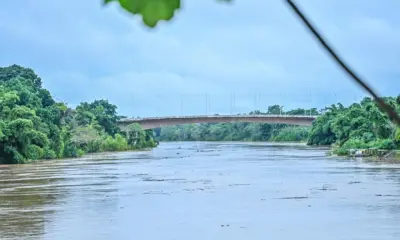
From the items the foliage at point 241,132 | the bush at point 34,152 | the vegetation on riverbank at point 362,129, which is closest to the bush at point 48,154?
the bush at point 34,152

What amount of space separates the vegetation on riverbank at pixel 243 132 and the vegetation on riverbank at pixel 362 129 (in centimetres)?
1706

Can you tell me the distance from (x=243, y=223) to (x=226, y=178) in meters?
11.3

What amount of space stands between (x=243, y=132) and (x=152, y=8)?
104 meters

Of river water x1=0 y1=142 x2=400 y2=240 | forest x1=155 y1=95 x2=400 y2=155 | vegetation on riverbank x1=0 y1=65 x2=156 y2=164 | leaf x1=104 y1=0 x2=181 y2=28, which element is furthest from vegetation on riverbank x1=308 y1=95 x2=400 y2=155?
leaf x1=104 y1=0 x2=181 y2=28

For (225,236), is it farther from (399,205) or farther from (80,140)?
(80,140)

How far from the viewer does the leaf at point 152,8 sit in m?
0.63

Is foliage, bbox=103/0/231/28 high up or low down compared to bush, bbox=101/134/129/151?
down

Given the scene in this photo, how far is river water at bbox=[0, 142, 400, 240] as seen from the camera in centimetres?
1222

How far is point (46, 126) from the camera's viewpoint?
41.4 metres

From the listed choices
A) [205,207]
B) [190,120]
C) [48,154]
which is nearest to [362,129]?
[48,154]

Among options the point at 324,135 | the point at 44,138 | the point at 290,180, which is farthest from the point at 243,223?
the point at 324,135

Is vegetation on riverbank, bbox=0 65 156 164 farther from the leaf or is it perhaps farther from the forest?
the leaf

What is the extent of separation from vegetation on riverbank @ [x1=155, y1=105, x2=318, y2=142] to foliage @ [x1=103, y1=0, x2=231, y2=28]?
79.6 meters

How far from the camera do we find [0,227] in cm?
1309
